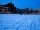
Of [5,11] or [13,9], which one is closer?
[5,11]

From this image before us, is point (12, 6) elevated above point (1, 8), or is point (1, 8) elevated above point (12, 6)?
point (12, 6)

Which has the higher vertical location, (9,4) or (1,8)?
(9,4)

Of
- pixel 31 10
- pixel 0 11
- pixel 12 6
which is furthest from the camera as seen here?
pixel 12 6

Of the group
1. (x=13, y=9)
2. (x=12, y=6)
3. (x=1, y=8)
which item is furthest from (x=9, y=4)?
(x=1, y=8)

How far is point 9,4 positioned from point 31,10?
13.0m

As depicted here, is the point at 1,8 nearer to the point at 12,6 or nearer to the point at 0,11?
the point at 0,11

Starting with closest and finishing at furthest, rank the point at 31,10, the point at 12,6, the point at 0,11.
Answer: the point at 0,11, the point at 31,10, the point at 12,6

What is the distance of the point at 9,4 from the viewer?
93.0 feet

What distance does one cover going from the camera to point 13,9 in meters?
27.7

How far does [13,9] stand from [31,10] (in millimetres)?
9990

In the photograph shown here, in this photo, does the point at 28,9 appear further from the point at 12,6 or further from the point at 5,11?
the point at 5,11

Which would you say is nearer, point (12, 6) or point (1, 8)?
point (1, 8)

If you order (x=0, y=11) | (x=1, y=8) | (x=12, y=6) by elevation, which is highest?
(x=12, y=6)

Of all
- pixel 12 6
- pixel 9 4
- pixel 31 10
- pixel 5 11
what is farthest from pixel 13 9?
pixel 31 10
